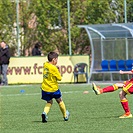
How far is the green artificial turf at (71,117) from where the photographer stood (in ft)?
41.9

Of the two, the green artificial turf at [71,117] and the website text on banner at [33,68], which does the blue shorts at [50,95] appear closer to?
the green artificial turf at [71,117]

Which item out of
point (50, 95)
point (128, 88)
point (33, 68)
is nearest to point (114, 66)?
point (33, 68)

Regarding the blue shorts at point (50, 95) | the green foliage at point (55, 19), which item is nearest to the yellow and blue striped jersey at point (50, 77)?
the blue shorts at point (50, 95)

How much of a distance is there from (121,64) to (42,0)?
26.4 ft

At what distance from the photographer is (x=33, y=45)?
39.8 metres

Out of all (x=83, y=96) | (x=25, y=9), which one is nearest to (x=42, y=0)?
(x=25, y=9)

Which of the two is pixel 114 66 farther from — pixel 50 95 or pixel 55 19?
pixel 50 95

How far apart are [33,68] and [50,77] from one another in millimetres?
19988

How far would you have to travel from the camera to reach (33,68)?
34.4m

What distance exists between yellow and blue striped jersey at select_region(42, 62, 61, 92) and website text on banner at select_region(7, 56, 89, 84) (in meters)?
19.6

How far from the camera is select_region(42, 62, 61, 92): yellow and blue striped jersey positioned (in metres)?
14.4

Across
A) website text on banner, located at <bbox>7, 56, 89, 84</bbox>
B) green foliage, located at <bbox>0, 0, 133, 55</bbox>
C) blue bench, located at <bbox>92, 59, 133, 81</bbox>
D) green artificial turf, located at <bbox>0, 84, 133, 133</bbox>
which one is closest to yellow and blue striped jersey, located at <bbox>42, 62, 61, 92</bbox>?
green artificial turf, located at <bbox>0, 84, 133, 133</bbox>

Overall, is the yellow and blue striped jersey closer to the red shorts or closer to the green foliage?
the red shorts

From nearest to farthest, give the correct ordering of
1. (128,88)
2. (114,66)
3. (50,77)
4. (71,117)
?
(50,77) < (128,88) < (71,117) < (114,66)
